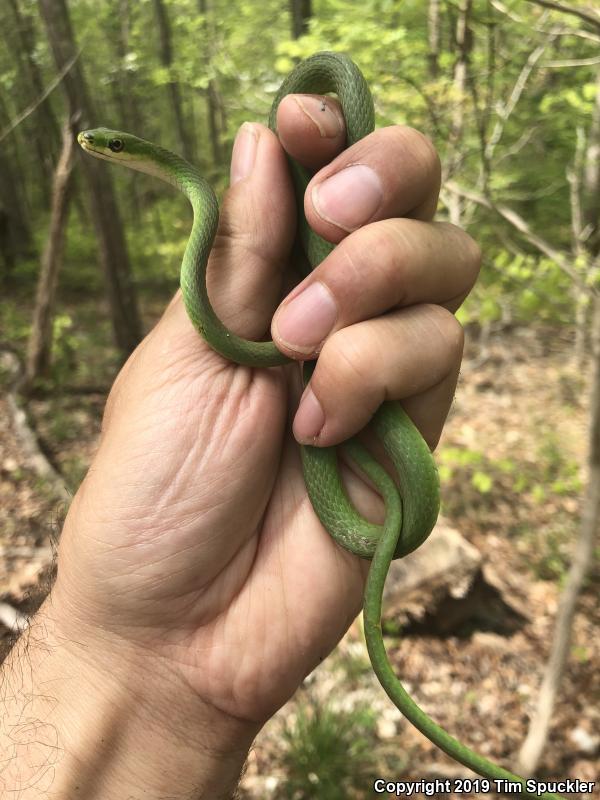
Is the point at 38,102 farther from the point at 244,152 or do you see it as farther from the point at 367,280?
the point at 367,280

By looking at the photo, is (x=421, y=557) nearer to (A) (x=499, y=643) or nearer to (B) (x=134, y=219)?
(A) (x=499, y=643)

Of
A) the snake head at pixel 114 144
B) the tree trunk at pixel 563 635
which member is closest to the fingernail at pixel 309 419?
the snake head at pixel 114 144

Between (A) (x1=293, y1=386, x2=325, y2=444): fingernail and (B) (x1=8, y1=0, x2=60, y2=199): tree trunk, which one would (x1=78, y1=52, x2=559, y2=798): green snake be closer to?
(A) (x1=293, y1=386, x2=325, y2=444): fingernail

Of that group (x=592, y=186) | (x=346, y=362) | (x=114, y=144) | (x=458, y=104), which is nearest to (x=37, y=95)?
(x=592, y=186)

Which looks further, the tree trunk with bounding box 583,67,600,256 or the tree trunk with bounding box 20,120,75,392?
the tree trunk with bounding box 20,120,75,392

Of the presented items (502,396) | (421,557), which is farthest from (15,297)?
(421,557)

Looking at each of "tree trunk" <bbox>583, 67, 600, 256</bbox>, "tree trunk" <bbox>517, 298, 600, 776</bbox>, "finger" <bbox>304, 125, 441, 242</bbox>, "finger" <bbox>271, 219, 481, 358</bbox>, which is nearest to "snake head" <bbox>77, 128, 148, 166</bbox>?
"finger" <bbox>304, 125, 441, 242</bbox>
